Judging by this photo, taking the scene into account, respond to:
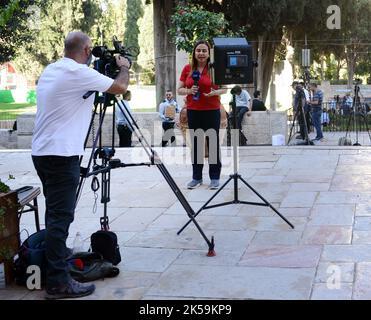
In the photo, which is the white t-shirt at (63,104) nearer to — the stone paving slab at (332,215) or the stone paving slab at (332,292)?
the stone paving slab at (332,292)

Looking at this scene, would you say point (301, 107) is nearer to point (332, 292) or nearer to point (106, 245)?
point (106, 245)

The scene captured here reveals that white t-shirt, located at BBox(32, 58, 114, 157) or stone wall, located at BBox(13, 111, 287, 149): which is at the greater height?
white t-shirt, located at BBox(32, 58, 114, 157)

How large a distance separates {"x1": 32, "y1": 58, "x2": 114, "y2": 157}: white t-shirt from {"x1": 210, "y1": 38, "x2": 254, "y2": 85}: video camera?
6.93 feet

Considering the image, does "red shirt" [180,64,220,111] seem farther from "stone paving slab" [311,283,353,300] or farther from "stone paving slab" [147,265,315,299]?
"stone paving slab" [311,283,353,300]

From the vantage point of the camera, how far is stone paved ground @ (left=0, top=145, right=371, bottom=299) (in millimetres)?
4059

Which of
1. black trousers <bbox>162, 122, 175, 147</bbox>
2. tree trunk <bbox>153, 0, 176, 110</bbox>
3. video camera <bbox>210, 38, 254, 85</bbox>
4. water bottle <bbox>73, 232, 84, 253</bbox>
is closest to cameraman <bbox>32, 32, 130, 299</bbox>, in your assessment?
water bottle <bbox>73, 232, 84, 253</bbox>

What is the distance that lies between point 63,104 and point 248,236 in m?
2.20

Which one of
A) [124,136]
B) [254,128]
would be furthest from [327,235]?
[254,128]

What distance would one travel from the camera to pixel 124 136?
12.5 m

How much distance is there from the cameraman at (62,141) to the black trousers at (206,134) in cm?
321

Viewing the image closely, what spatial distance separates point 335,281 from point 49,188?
195 centimetres
